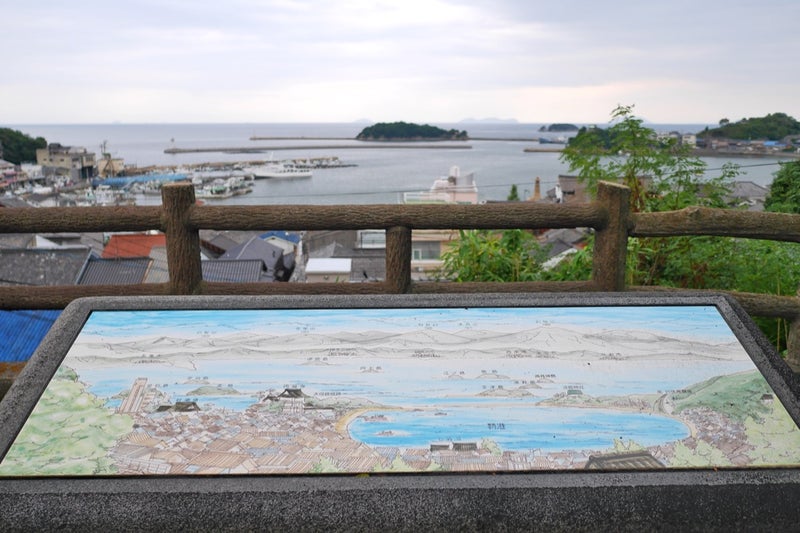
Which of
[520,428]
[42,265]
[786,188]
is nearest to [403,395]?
[520,428]

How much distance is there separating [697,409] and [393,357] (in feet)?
2.37

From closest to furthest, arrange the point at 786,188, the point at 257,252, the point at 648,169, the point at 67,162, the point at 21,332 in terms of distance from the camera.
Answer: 1. the point at 648,169
2. the point at 786,188
3. the point at 21,332
4. the point at 257,252
5. the point at 67,162

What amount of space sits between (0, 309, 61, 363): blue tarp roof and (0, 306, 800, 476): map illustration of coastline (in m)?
5.97

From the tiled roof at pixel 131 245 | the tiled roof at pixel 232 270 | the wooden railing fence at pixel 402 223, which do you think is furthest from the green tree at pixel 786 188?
the tiled roof at pixel 131 245

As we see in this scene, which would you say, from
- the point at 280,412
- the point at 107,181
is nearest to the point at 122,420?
the point at 280,412

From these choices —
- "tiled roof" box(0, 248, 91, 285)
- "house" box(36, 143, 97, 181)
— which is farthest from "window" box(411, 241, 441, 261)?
"house" box(36, 143, 97, 181)

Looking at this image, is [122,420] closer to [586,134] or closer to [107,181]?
[586,134]

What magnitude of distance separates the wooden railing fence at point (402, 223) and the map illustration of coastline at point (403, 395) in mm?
581

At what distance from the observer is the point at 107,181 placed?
46.8 meters

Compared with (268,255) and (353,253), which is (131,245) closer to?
(268,255)

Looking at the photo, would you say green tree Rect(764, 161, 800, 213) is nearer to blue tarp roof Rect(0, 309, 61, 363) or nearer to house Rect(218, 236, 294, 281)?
blue tarp roof Rect(0, 309, 61, 363)

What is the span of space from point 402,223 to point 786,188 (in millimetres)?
3876

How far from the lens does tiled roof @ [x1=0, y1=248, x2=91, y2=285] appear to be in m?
12.5

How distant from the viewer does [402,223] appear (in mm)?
2305
